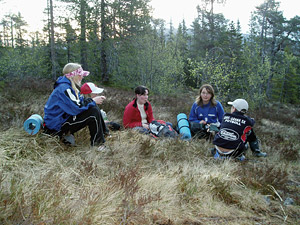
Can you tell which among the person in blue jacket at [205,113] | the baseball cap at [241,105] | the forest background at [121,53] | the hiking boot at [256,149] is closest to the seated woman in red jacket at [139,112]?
the person in blue jacket at [205,113]

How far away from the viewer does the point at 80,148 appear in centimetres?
340

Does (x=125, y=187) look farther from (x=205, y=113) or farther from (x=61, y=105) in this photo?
(x=205, y=113)

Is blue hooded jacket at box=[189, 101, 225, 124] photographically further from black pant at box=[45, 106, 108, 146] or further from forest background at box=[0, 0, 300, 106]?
forest background at box=[0, 0, 300, 106]

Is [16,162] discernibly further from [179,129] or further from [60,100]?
[179,129]

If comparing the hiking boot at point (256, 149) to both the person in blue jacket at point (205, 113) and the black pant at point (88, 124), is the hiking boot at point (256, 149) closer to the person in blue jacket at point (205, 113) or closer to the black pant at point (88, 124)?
the person in blue jacket at point (205, 113)

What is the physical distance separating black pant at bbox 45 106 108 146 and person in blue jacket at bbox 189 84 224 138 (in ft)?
8.66

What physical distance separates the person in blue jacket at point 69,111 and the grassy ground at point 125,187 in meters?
0.20

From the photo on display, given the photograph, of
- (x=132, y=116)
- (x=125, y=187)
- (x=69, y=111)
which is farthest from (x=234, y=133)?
(x=69, y=111)

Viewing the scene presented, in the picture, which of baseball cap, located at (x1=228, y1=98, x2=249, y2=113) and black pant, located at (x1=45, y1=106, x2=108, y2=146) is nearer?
black pant, located at (x1=45, y1=106, x2=108, y2=146)

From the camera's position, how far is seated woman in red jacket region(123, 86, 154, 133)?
195 inches

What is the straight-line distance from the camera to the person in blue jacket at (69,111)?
3.15 meters

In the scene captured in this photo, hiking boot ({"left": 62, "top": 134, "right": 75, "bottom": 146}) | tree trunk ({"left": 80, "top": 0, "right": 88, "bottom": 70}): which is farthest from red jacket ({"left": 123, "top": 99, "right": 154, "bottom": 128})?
tree trunk ({"left": 80, "top": 0, "right": 88, "bottom": 70})

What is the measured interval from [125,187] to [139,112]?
315cm

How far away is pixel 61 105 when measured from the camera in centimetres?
313
